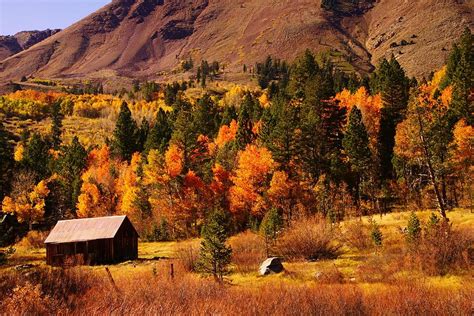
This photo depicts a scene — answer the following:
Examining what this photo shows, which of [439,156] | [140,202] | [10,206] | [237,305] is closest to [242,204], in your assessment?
[140,202]

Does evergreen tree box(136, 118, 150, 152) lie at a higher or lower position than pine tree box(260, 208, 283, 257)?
higher

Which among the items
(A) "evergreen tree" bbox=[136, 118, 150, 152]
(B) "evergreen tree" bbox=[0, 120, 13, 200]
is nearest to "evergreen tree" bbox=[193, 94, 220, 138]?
(A) "evergreen tree" bbox=[136, 118, 150, 152]

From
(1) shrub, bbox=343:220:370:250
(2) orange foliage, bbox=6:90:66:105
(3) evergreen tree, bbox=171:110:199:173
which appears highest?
(2) orange foliage, bbox=6:90:66:105

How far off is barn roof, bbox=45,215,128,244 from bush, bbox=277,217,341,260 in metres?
18.1

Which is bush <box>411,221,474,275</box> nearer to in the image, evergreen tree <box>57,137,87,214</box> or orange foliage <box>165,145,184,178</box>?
orange foliage <box>165,145,184,178</box>

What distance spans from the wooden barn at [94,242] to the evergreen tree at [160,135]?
29749 millimetres

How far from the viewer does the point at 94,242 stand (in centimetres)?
4184

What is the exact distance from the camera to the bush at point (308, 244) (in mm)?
35062

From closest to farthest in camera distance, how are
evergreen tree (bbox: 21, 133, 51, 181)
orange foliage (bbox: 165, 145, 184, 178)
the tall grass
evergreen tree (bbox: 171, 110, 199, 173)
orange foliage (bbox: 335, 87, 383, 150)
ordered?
the tall grass < orange foliage (bbox: 165, 145, 184, 178) < orange foliage (bbox: 335, 87, 383, 150) < evergreen tree (bbox: 171, 110, 199, 173) < evergreen tree (bbox: 21, 133, 51, 181)

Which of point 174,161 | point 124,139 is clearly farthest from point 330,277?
point 124,139

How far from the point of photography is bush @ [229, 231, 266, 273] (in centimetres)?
3222

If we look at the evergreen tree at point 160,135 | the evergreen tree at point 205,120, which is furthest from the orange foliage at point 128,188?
the evergreen tree at point 205,120

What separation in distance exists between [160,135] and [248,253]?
173 ft

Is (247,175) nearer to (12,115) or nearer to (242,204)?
(242,204)
